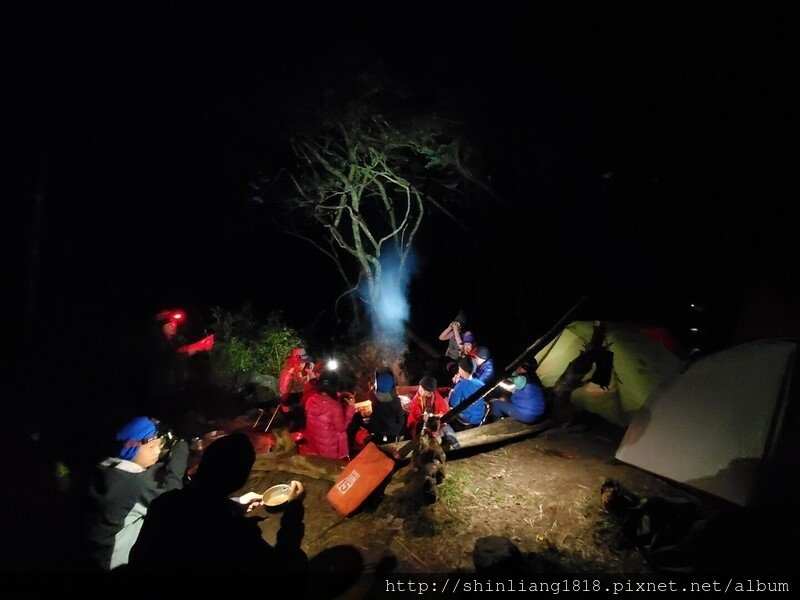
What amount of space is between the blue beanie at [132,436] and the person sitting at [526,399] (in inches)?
216

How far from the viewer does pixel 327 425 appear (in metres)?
5.91

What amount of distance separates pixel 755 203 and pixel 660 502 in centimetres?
627

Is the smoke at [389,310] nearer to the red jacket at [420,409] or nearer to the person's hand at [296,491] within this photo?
the red jacket at [420,409]

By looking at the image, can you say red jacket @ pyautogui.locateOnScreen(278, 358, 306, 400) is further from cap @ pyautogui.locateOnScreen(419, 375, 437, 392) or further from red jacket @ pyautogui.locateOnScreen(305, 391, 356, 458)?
cap @ pyautogui.locateOnScreen(419, 375, 437, 392)

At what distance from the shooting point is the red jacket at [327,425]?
232 inches

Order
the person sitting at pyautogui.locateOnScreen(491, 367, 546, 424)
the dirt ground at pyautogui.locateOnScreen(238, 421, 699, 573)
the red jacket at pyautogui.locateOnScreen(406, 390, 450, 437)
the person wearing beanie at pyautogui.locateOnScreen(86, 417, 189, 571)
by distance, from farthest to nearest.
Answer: the red jacket at pyautogui.locateOnScreen(406, 390, 450, 437)
the person sitting at pyautogui.locateOnScreen(491, 367, 546, 424)
the dirt ground at pyautogui.locateOnScreen(238, 421, 699, 573)
the person wearing beanie at pyautogui.locateOnScreen(86, 417, 189, 571)

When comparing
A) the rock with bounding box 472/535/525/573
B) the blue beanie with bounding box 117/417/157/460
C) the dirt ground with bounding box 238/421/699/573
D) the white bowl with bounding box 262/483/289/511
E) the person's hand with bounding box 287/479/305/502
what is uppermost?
the blue beanie with bounding box 117/417/157/460

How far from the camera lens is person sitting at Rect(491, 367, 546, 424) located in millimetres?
6785

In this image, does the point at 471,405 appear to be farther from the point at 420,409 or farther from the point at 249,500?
the point at 249,500

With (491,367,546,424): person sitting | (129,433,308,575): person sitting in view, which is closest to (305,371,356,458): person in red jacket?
(491,367,546,424): person sitting

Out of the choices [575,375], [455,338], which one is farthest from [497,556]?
[455,338]

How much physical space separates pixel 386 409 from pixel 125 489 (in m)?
3.65

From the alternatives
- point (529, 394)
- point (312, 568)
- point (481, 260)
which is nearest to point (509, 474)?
point (529, 394)

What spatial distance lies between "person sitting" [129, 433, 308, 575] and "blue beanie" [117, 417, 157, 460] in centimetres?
163
